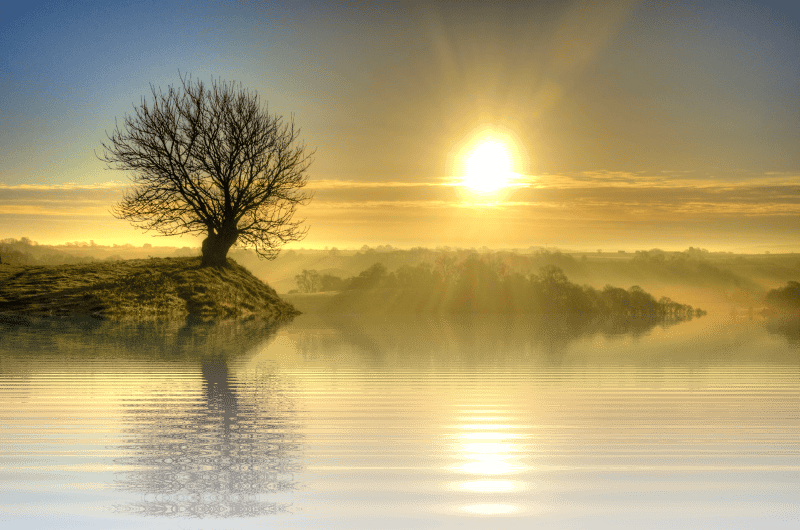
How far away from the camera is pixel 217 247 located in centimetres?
2992

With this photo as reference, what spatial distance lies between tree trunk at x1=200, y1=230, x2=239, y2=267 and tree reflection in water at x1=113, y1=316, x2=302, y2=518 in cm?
2264

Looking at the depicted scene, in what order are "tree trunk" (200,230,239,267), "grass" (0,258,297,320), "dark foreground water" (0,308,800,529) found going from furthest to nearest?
"tree trunk" (200,230,239,267), "grass" (0,258,297,320), "dark foreground water" (0,308,800,529)

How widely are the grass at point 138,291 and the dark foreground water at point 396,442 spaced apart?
11467mm

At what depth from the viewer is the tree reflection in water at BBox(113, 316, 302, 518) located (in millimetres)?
4012

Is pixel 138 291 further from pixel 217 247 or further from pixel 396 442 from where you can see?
pixel 396 442

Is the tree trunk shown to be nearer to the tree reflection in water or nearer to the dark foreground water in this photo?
the dark foreground water

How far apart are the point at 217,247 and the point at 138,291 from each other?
19.8ft

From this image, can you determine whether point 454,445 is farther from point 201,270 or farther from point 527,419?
point 201,270

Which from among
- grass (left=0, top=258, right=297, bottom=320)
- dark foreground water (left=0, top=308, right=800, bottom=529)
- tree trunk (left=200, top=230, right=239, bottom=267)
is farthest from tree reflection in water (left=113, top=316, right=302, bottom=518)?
tree trunk (left=200, top=230, right=239, bottom=267)

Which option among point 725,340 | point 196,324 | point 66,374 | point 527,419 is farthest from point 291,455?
point 196,324

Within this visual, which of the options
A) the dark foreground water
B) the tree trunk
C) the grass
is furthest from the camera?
the tree trunk

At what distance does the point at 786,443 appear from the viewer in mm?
5754

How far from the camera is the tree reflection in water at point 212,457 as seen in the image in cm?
401

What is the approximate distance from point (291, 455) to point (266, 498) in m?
1.02
